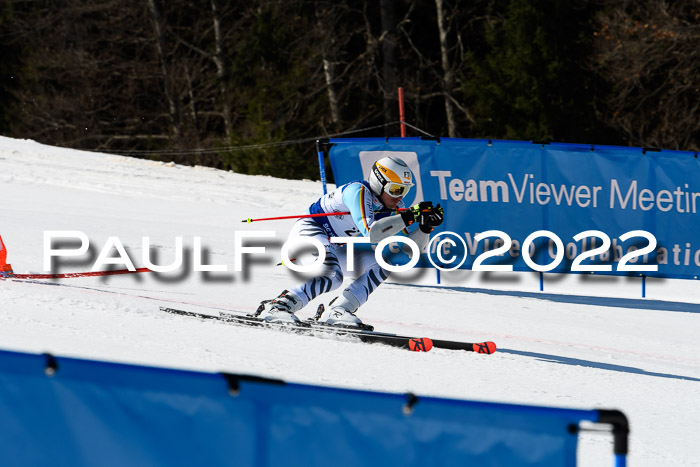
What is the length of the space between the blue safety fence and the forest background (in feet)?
56.6

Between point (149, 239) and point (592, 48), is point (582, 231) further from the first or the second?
point (592, 48)

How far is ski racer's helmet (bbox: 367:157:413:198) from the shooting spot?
6668mm

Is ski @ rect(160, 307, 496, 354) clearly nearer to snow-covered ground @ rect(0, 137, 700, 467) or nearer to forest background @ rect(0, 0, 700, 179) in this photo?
snow-covered ground @ rect(0, 137, 700, 467)

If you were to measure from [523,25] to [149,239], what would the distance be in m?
13.6

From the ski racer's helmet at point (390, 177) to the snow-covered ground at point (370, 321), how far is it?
3.86ft

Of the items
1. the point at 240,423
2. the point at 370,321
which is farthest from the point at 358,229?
the point at 240,423

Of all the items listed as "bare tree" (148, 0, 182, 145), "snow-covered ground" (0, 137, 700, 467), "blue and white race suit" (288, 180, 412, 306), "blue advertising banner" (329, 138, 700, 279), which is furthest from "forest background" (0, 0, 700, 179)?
"blue and white race suit" (288, 180, 412, 306)

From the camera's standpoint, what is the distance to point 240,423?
2.23 meters

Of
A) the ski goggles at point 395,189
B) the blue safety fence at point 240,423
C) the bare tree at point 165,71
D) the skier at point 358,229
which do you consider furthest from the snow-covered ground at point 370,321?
the bare tree at point 165,71

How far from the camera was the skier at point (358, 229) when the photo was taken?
660 centimetres

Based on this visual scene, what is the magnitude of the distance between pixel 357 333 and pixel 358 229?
82 cm

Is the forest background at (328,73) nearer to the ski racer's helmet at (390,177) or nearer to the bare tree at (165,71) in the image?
the bare tree at (165,71)

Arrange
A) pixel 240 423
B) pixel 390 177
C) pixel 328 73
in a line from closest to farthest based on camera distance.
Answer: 1. pixel 240 423
2. pixel 390 177
3. pixel 328 73

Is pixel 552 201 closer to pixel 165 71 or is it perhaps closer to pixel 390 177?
pixel 390 177
